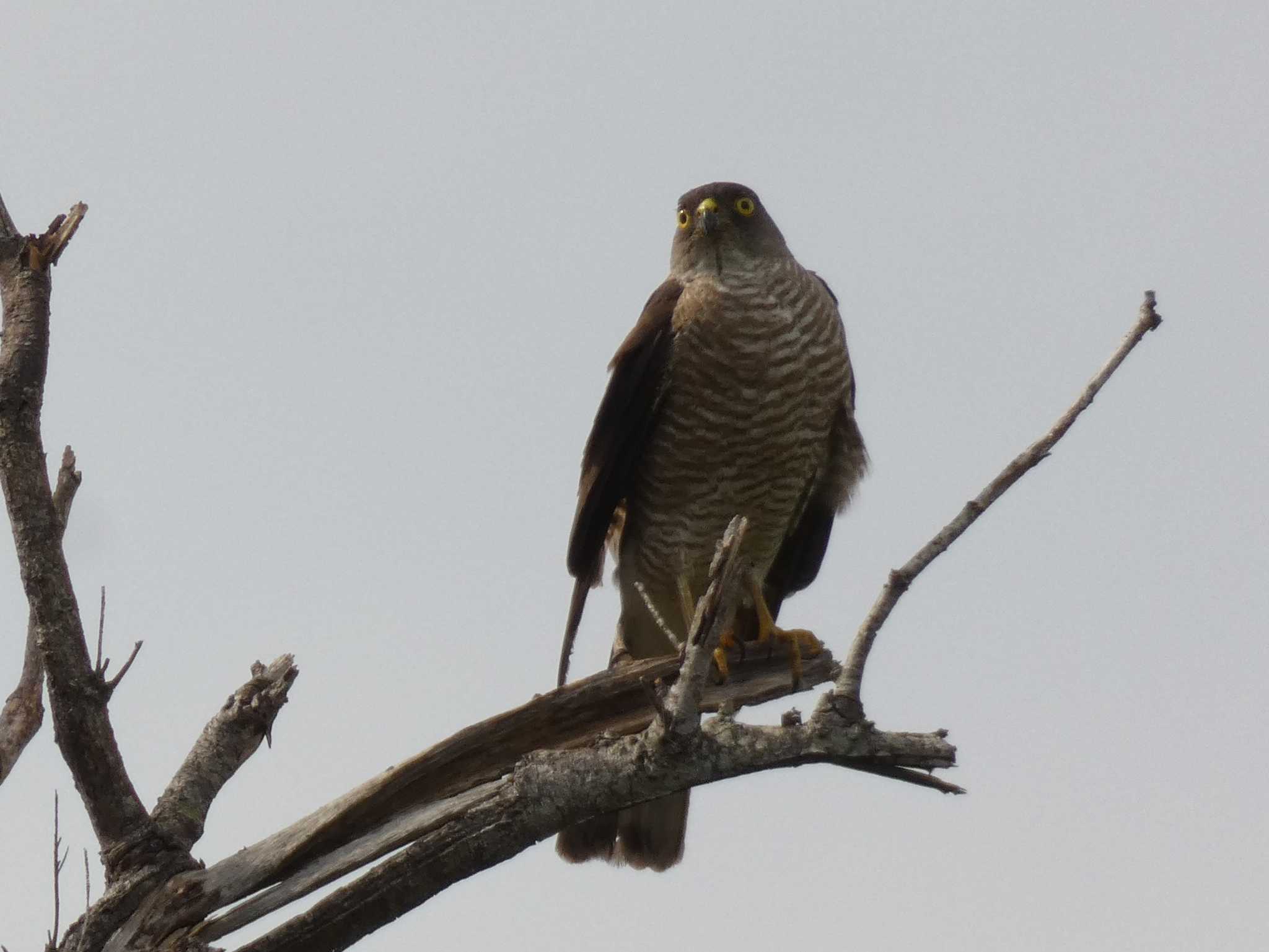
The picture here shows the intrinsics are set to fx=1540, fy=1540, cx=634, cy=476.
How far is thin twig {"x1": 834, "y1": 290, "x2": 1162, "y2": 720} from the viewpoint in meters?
3.59

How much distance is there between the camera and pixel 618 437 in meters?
5.92

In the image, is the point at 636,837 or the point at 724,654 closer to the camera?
the point at 724,654

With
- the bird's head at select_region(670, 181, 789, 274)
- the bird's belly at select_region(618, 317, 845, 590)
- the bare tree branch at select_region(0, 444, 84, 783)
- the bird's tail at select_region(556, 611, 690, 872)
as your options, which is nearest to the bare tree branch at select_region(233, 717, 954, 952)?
the bare tree branch at select_region(0, 444, 84, 783)

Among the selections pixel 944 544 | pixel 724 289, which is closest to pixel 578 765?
pixel 944 544

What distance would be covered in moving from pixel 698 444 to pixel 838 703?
7.24 feet

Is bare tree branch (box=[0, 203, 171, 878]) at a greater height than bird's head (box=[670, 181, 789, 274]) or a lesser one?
lesser

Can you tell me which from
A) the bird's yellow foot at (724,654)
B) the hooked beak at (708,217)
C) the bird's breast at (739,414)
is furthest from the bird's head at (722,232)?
the bird's yellow foot at (724,654)

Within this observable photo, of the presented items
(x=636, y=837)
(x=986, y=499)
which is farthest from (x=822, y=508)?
(x=986, y=499)

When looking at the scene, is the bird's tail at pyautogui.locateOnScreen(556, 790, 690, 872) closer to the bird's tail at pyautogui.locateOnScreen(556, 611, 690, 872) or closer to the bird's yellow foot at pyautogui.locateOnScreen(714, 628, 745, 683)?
the bird's tail at pyautogui.locateOnScreen(556, 611, 690, 872)

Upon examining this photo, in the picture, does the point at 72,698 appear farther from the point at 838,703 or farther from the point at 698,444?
the point at 698,444

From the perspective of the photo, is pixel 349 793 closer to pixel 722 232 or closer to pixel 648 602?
pixel 648 602

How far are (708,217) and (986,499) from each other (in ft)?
9.51

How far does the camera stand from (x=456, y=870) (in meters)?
3.94

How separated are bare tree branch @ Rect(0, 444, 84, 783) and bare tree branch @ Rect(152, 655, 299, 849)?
1.81ft
